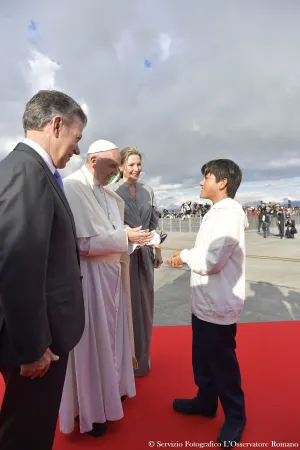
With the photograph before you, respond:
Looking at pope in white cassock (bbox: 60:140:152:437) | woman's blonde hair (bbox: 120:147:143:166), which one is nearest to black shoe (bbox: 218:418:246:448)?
pope in white cassock (bbox: 60:140:152:437)

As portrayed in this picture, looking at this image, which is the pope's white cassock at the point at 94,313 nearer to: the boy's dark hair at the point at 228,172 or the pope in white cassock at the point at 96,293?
the pope in white cassock at the point at 96,293

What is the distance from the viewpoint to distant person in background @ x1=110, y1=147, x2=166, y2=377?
10.1 ft

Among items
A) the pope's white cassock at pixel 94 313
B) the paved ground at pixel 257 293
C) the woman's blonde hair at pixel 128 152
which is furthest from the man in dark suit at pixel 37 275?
the paved ground at pixel 257 293

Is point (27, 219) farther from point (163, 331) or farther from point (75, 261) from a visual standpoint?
point (163, 331)

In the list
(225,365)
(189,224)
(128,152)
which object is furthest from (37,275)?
(189,224)

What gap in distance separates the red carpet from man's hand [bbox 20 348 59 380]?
1.18m

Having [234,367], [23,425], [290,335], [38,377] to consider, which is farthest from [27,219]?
[290,335]

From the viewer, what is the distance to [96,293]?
2199mm

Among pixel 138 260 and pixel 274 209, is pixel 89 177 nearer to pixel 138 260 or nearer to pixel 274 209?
pixel 138 260

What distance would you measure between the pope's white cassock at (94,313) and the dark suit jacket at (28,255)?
759mm

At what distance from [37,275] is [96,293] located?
1.03m

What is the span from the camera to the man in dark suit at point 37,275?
118 cm

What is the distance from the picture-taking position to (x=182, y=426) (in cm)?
229

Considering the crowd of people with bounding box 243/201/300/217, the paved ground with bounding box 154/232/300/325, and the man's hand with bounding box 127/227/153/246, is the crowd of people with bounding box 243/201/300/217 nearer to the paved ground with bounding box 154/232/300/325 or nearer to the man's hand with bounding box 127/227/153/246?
the paved ground with bounding box 154/232/300/325
